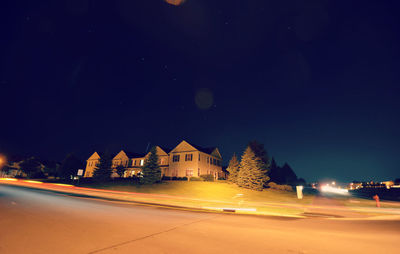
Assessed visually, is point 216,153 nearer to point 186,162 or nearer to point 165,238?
point 186,162

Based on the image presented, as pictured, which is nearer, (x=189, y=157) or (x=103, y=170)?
(x=103, y=170)

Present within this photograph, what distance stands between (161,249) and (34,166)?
86571 mm

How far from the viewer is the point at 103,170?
42.9 meters

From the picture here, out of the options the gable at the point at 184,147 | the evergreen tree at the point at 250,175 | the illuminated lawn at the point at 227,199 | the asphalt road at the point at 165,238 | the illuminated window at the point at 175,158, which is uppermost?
the gable at the point at 184,147

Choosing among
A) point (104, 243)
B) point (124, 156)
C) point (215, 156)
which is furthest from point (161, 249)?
point (124, 156)

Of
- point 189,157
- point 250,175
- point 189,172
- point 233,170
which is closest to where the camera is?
point 250,175

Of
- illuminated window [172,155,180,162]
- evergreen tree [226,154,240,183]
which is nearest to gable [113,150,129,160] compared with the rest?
illuminated window [172,155,180,162]

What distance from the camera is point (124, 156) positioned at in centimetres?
5578

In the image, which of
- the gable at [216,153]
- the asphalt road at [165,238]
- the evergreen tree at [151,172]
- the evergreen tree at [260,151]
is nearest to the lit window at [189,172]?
the gable at [216,153]

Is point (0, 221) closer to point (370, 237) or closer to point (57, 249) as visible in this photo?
point (57, 249)

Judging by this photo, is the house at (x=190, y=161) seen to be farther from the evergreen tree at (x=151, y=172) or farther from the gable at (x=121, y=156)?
the gable at (x=121, y=156)

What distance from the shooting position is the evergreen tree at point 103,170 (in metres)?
42.3

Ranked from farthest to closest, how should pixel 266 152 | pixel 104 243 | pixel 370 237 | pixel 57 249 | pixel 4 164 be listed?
pixel 4 164 → pixel 266 152 → pixel 370 237 → pixel 104 243 → pixel 57 249

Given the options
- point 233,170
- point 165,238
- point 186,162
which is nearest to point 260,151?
point 233,170
